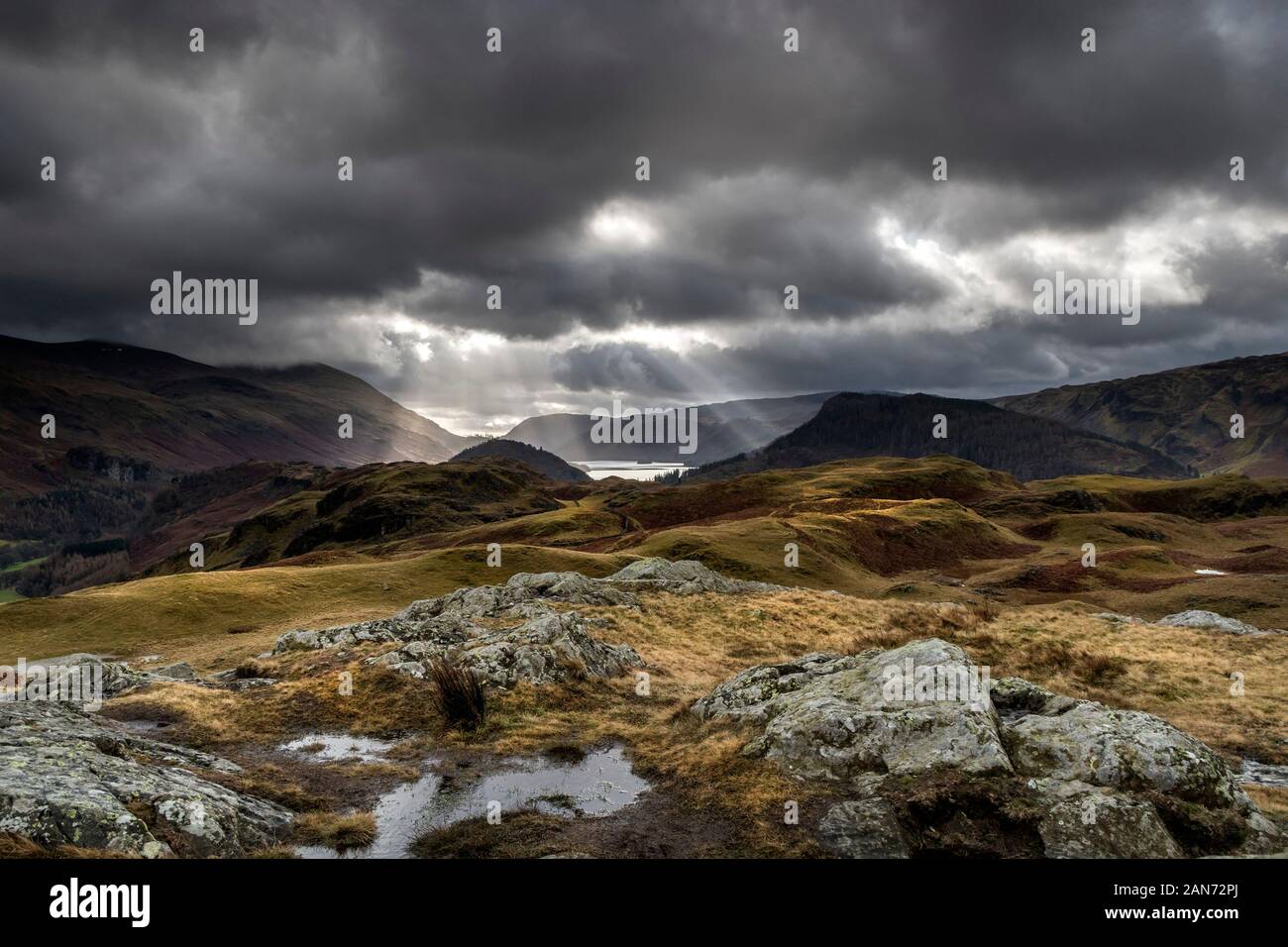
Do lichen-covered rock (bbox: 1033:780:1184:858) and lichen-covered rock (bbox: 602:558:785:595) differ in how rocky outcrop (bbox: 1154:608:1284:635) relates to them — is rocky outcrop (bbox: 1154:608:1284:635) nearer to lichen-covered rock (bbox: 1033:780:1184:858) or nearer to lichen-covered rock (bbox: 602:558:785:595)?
lichen-covered rock (bbox: 602:558:785:595)

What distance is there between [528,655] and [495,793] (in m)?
10.7

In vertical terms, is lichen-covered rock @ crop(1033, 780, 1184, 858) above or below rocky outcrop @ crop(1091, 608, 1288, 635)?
above

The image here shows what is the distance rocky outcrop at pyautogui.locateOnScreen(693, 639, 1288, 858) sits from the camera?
14.0 m

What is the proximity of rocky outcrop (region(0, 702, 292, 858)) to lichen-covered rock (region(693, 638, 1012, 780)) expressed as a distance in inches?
512

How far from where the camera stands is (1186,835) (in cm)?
1402

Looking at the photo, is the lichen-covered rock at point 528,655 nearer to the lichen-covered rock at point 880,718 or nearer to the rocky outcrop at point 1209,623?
the lichen-covered rock at point 880,718

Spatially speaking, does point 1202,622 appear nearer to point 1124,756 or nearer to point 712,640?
point 712,640

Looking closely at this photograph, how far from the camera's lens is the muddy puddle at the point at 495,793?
15258 millimetres

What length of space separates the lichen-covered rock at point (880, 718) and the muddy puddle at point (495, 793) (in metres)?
4.33

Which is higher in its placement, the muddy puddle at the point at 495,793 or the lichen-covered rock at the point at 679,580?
the lichen-covered rock at the point at 679,580

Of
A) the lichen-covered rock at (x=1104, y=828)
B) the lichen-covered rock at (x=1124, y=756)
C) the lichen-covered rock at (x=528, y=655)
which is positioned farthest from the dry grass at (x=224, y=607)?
the lichen-covered rock at (x=1104, y=828)

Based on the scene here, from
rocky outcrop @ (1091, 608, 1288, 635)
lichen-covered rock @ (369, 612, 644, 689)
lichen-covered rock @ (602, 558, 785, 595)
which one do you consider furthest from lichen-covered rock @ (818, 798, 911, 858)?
rocky outcrop @ (1091, 608, 1288, 635)
